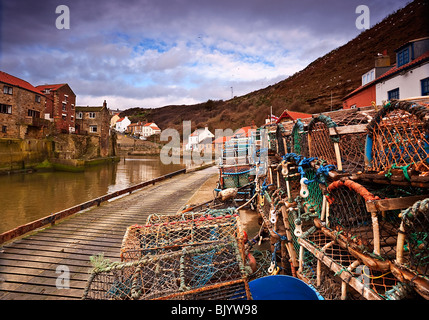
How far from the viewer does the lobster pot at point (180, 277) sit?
2.48m

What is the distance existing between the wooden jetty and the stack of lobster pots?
3.93 meters

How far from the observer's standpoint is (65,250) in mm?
5543

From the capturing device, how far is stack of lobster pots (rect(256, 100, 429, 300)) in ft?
6.20

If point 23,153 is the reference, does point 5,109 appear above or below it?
above

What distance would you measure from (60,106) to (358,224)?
Answer: 41863 mm

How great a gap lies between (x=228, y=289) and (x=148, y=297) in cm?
86

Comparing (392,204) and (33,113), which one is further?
(33,113)

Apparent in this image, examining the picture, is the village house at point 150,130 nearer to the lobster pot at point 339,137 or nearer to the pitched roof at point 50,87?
the pitched roof at point 50,87

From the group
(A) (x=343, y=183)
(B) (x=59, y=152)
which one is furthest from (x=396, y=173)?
(B) (x=59, y=152)

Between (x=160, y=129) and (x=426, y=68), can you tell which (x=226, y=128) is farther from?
(x=426, y=68)

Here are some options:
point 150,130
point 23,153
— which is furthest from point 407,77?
point 150,130

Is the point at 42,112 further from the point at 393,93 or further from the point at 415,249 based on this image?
the point at 415,249

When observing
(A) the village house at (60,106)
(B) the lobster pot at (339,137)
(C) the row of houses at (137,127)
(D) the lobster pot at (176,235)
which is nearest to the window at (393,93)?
(B) the lobster pot at (339,137)

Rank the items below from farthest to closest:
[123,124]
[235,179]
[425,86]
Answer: [123,124], [425,86], [235,179]
